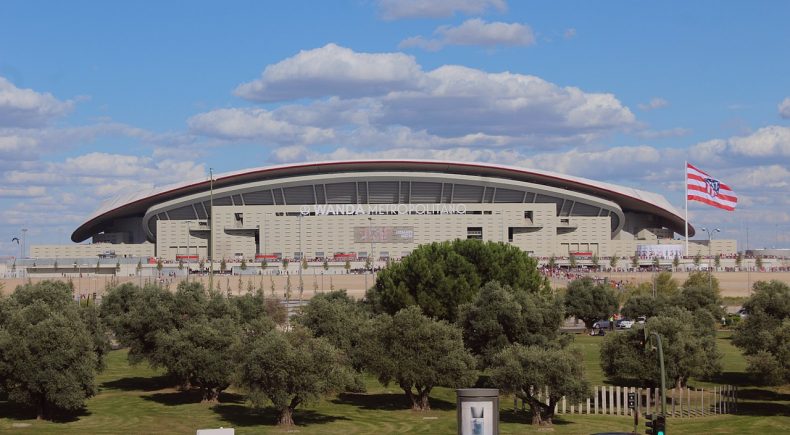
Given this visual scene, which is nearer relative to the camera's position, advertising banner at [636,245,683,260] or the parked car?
the parked car

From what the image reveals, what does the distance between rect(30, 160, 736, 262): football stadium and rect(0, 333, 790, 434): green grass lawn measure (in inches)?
4933

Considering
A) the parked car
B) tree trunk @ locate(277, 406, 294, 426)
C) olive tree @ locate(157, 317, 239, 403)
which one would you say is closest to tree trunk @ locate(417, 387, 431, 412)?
tree trunk @ locate(277, 406, 294, 426)

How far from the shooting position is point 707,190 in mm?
153625

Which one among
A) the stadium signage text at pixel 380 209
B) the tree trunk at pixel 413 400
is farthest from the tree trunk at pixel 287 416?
the stadium signage text at pixel 380 209

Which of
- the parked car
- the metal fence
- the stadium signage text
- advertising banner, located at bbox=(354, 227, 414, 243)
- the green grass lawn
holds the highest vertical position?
the stadium signage text

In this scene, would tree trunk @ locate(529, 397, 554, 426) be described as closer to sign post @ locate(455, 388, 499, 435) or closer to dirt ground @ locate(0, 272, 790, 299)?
sign post @ locate(455, 388, 499, 435)

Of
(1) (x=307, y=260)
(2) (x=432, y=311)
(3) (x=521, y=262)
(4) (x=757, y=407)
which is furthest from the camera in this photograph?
(1) (x=307, y=260)

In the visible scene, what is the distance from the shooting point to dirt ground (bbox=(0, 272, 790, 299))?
138 m

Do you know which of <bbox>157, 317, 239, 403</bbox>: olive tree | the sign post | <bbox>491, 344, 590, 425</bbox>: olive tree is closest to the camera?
the sign post

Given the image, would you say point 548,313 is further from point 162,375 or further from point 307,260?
point 307,260

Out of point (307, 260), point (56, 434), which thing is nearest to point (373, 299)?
point (56, 434)

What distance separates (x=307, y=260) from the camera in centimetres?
18100

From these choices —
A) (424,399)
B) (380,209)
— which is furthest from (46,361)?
(380,209)

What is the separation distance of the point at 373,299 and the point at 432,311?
8141mm
